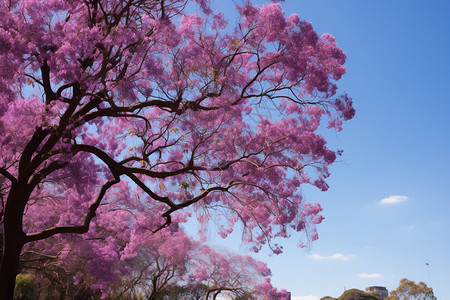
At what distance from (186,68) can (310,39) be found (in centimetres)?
279

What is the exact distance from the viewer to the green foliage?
21.6 m

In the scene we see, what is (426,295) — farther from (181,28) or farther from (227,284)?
(181,28)

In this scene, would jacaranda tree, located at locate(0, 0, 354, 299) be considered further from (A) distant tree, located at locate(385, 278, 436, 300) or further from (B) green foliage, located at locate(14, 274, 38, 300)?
(A) distant tree, located at locate(385, 278, 436, 300)

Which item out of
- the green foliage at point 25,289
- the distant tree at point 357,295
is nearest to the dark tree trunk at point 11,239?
the green foliage at point 25,289

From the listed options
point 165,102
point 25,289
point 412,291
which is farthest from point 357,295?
point 165,102

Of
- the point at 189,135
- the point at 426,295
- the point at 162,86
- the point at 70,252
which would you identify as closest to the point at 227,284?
the point at 70,252

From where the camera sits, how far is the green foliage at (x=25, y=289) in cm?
2161

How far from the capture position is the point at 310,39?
32.7 ft

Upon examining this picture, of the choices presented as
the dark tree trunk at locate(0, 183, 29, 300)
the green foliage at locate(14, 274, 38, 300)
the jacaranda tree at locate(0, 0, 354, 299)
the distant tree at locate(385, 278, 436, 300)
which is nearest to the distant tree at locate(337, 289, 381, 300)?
the distant tree at locate(385, 278, 436, 300)

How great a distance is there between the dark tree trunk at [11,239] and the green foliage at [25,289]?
14.0 m

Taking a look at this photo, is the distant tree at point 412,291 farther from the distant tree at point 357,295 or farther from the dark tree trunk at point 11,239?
the dark tree trunk at point 11,239

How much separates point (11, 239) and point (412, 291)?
48.8 m

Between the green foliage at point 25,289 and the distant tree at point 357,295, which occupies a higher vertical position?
the distant tree at point 357,295

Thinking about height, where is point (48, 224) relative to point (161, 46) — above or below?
below
